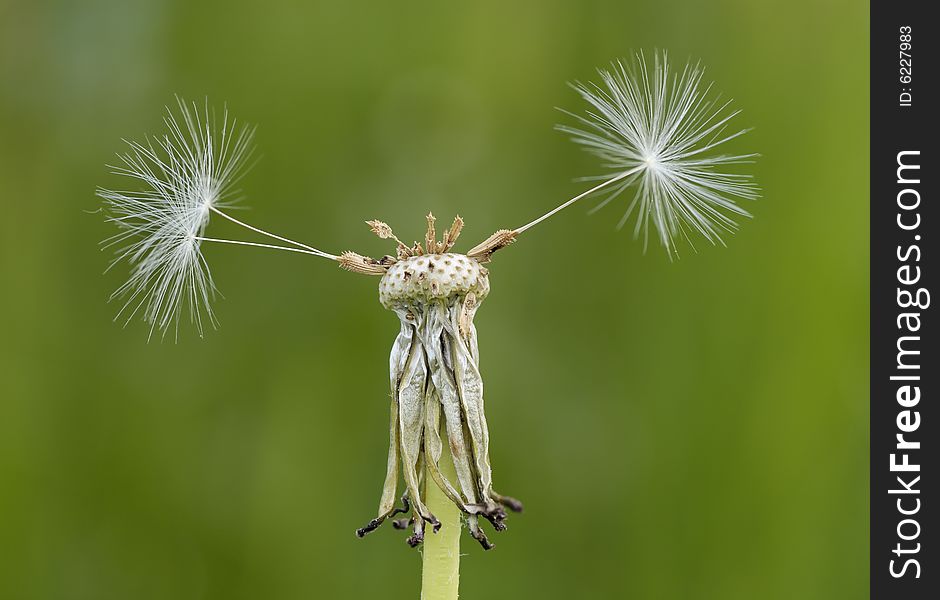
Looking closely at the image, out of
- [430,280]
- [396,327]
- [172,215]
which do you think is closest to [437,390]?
[430,280]

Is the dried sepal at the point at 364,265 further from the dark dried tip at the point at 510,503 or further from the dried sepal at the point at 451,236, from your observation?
the dark dried tip at the point at 510,503

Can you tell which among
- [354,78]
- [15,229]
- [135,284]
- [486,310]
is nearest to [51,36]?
[15,229]

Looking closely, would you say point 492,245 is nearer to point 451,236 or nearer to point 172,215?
point 451,236

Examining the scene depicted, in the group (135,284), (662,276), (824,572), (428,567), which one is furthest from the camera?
(662,276)

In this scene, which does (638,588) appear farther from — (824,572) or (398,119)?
(398,119)

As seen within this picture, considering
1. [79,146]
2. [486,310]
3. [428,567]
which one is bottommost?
[428,567]

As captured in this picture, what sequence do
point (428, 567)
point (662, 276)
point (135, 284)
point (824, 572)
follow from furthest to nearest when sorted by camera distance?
point (662, 276) → point (824, 572) → point (135, 284) → point (428, 567)

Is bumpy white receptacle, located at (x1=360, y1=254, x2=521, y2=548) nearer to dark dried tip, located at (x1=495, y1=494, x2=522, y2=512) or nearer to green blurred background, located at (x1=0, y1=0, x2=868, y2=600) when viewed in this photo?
dark dried tip, located at (x1=495, y1=494, x2=522, y2=512)

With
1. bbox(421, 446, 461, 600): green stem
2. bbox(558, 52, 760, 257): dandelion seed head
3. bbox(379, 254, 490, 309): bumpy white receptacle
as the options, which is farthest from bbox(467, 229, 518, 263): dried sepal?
bbox(558, 52, 760, 257): dandelion seed head
